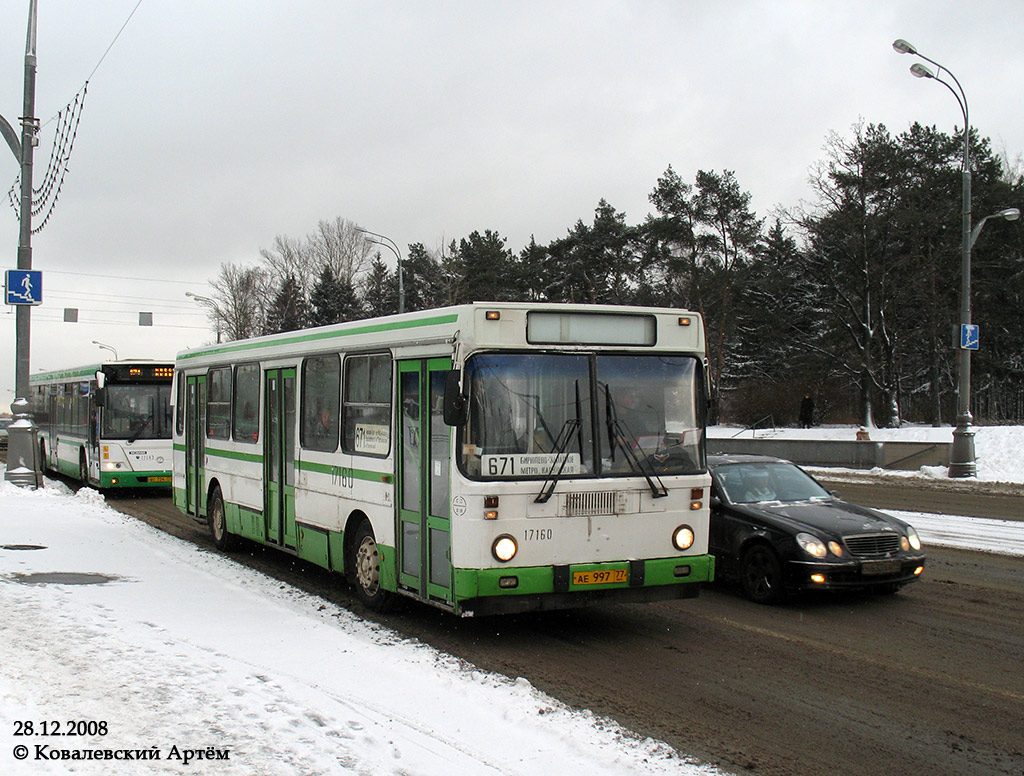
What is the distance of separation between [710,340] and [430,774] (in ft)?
182

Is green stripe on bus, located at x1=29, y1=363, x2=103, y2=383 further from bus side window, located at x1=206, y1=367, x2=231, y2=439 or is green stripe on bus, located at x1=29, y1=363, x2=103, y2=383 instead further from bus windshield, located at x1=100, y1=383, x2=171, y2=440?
bus side window, located at x1=206, y1=367, x2=231, y2=439

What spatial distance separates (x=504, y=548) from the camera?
7.53m

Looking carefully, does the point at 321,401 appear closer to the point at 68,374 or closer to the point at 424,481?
the point at 424,481

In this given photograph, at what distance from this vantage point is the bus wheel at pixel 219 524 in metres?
13.2

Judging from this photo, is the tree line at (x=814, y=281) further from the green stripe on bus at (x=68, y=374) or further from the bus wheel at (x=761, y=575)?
the bus wheel at (x=761, y=575)

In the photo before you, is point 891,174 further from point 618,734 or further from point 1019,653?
point 618,734

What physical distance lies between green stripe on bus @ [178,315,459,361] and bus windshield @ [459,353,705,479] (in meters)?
0.70

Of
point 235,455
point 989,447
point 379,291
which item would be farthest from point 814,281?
point 235,455

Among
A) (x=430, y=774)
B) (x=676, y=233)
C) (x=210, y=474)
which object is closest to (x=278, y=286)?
(x=676, y=233)

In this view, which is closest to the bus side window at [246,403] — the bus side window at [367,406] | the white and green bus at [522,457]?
the white and green bus at [522,457]

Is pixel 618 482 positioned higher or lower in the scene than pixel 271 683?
higher

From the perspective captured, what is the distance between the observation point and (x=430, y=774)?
4785mm

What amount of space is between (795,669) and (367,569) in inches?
160

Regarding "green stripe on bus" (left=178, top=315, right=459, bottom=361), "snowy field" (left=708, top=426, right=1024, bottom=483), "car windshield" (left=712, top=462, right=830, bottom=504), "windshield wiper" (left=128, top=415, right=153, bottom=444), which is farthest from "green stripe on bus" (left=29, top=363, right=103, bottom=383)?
"snowy field" (left=708, top=426, right=1024, bottom=483)
